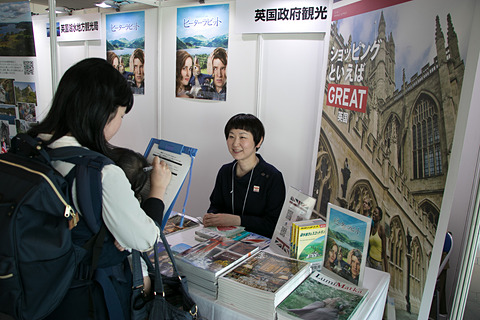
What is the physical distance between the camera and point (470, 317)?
262cm

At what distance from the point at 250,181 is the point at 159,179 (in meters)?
1.11

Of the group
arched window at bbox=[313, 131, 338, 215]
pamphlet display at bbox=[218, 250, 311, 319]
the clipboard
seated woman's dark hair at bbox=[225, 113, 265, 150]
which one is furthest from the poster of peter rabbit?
pamphlet display at bbox=[218, 250, 311, 319]

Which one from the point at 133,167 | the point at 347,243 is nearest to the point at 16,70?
the point at 133,167

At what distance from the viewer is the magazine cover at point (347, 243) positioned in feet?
4.59

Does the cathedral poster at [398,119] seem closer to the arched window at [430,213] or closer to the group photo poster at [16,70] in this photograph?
the arched window at [430,213]

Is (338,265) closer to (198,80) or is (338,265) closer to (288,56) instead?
(288,56)

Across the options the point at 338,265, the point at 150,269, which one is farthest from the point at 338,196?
the point at 150,269

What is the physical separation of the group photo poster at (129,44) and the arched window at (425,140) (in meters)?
2.88

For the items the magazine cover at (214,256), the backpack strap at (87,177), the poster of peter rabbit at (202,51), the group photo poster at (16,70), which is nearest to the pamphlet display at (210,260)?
the magazine cover at (214,256)

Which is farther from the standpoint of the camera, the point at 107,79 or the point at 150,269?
the point at 150,269

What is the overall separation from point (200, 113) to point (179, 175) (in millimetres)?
2153

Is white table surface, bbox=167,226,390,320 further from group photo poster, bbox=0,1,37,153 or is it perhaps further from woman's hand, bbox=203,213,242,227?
group photo poster, bbox=0,1,37,153

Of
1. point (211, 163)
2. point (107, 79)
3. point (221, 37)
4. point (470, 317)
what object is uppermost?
point (221, 37)

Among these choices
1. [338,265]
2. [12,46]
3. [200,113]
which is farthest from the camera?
[200,113]
